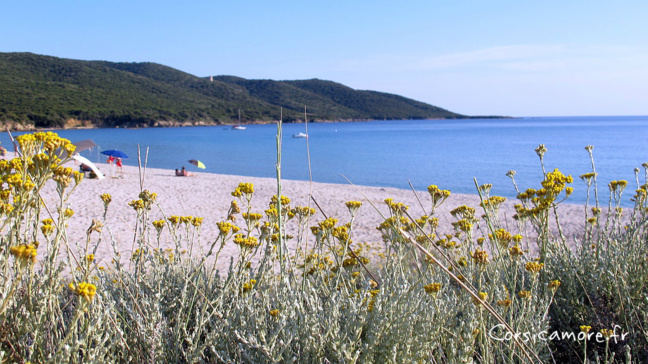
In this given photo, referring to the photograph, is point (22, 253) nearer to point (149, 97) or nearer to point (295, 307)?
point (295, 307)

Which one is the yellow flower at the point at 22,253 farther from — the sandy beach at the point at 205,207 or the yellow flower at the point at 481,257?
the sandy beach at the point at 205,207

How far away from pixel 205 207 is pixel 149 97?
108m

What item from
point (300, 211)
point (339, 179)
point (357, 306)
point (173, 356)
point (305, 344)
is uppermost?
point (300, 211)

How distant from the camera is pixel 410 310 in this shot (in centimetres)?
189

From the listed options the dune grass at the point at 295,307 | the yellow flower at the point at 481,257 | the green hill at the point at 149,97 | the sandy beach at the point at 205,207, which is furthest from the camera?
the green hill at the point at 149,97

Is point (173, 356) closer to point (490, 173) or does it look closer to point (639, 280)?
point (639, 280)

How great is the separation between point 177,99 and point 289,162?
281 feet

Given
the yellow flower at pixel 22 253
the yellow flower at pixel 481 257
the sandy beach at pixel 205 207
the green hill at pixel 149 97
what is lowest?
the sandy beach at pixel 205 207

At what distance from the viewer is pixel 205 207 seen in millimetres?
14781

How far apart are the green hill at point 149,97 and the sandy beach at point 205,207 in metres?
35.7

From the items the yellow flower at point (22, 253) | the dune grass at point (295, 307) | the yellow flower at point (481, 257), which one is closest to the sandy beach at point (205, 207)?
the dune grass at point (295, 307)

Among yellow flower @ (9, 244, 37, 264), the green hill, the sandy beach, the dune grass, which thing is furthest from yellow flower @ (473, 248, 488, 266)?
the green hill

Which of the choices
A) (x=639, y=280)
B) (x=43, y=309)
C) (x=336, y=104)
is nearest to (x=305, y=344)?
(x=43, y=309)

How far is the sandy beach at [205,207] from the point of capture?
1040cm
